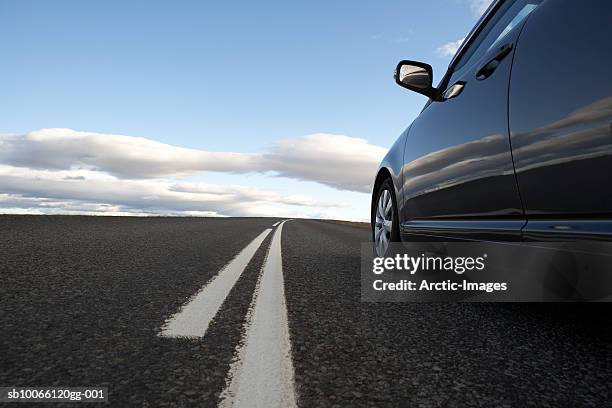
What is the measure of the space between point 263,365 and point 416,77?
2413 millimetres

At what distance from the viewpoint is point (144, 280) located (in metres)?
3.29

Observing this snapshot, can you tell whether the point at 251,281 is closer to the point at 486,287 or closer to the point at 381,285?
the point at 381,285

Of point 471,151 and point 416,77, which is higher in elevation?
point 416,77

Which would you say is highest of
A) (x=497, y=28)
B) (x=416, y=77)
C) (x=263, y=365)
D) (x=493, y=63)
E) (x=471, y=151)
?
(x=497, y=28)

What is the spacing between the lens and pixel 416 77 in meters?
3.22

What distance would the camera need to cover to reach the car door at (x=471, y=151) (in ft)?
6.73

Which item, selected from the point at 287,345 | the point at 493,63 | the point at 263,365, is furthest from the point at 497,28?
the point at 263,365

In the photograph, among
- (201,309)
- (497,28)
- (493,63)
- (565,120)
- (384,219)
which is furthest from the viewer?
(384,219)

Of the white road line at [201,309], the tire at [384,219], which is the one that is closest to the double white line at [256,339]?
the white road line at [201,309]

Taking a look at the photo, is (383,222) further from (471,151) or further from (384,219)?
(471,151)

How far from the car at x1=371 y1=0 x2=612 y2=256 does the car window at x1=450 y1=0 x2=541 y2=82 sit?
0.01 m

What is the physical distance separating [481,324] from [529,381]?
0.81 m

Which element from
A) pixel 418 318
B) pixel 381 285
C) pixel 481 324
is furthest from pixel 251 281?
pixel 481 324

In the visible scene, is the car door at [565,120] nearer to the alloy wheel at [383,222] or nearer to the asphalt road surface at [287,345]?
the asphalt road surface at [287,345]
